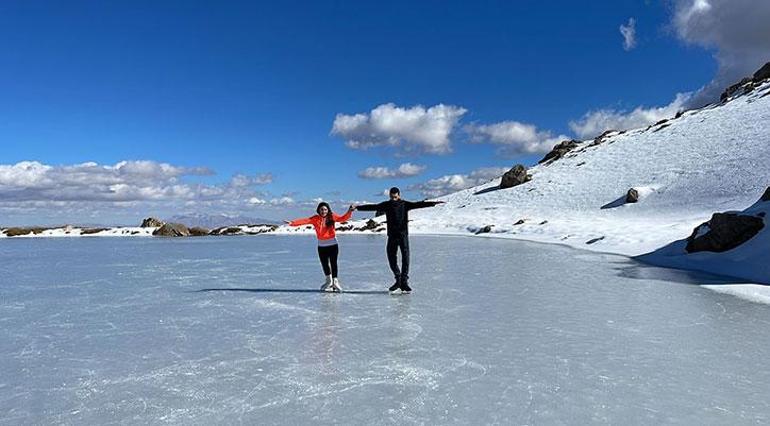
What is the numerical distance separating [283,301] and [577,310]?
5.77 m

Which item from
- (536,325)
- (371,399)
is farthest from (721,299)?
(371,399)

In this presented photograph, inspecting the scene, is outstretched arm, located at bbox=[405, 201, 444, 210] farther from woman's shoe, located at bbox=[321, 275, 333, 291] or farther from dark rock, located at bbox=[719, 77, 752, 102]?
dark rock, located at bbox=[719, 77, 752, 102]

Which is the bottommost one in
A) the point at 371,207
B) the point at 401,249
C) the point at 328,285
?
the point at 328,285

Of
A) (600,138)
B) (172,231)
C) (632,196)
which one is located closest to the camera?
(632,196)

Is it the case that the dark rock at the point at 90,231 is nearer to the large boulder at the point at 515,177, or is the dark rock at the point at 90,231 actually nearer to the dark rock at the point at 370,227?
the dark rock at the point at 370,227

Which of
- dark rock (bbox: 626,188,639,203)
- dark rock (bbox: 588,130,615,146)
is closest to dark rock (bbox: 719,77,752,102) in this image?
dark rock (bbox: 588,130,615,146)

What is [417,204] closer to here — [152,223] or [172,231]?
[172,231]

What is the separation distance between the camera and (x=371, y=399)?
474 cm

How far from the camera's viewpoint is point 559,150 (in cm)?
8512

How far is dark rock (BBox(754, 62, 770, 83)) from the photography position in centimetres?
7044

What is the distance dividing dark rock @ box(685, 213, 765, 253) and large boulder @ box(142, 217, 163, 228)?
59.8 metres

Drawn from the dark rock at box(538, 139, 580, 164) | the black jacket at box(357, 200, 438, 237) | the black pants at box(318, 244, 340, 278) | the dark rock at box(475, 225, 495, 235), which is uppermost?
the dark rock at box(538, 139, 580, 164)

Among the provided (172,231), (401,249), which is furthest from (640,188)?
(172,231)

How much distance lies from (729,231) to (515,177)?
177 ft
